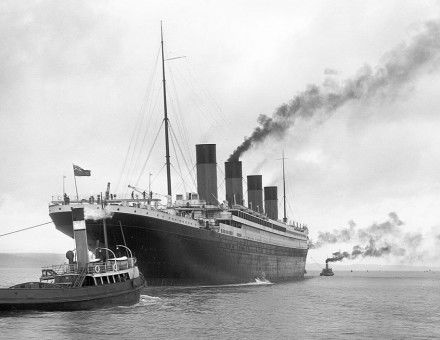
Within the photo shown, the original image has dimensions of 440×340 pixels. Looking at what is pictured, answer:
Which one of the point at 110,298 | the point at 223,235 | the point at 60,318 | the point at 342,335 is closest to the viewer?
the point at 342,335

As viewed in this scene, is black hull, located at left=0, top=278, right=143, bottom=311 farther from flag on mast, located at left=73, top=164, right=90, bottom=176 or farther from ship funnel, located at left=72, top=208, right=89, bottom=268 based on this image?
flag on mast, located at left=73, top=164, right=90, bottom=176

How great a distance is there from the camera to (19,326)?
147 feet

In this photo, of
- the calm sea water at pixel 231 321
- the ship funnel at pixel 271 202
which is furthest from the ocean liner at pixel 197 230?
the calm sea water at pixel 231 321

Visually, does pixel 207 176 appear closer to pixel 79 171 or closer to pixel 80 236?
pixel 79 171

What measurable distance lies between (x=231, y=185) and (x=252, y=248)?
886cm

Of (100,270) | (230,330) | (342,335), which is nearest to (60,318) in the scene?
(100,270)

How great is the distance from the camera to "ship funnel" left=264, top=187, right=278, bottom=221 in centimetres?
12757

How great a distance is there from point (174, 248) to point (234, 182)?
26.7 m

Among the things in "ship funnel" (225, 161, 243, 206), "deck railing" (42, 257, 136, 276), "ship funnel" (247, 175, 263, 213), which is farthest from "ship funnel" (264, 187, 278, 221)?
"deck railing" (42, 257, 136, 276)

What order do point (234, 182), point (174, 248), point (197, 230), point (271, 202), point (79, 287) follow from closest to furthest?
point (79, 287), point (174, 248), point (197, 230), point (234, 182), point (271, 202)

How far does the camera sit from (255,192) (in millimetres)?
115375

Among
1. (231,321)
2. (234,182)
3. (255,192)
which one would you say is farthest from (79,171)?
(255,192)

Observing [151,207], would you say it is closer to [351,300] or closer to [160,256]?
[160,256]

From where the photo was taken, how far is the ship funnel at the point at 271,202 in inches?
5022
